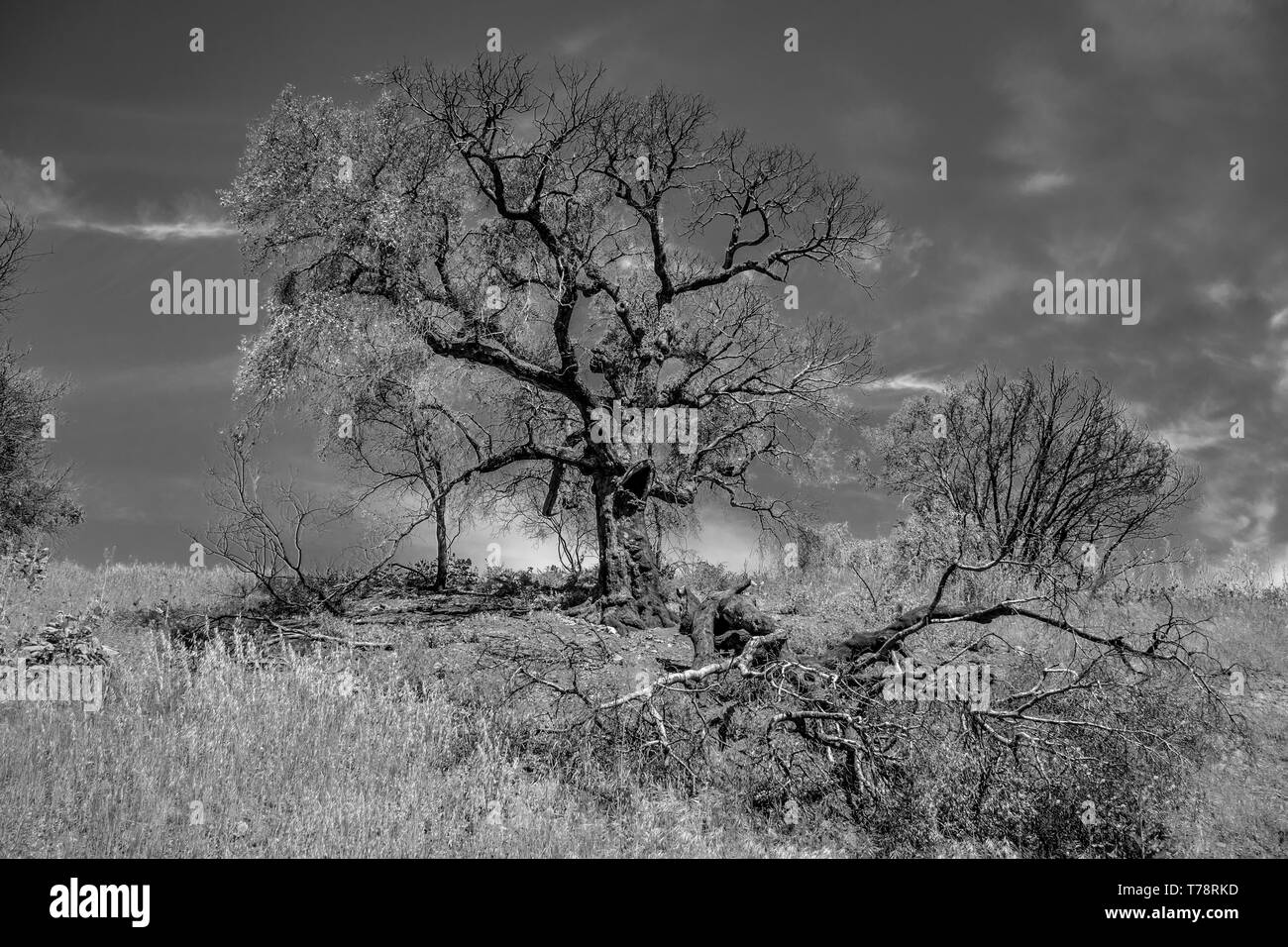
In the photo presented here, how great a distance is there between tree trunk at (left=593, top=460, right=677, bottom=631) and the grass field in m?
3.94

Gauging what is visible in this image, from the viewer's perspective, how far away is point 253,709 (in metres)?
10.5

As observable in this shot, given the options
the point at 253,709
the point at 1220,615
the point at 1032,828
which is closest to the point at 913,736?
the point at 1032,828

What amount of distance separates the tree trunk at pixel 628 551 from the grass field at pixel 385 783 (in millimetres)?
3936

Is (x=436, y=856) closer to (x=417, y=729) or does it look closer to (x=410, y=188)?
(x=417, y=729)

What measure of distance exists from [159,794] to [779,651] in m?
7.66
